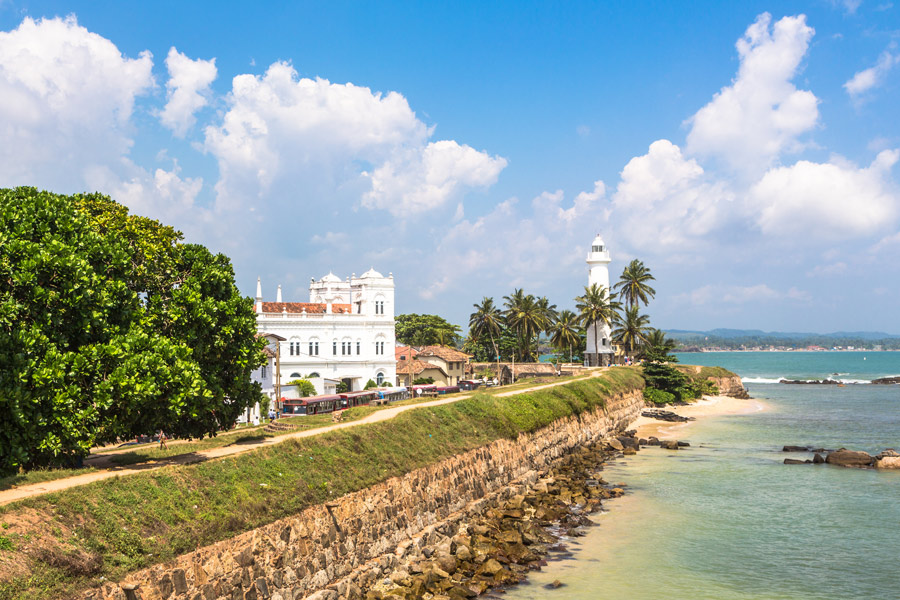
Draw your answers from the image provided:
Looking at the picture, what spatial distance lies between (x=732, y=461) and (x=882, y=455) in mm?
8906

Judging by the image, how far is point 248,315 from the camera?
25500 mm

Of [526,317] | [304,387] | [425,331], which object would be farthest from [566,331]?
[304,387]

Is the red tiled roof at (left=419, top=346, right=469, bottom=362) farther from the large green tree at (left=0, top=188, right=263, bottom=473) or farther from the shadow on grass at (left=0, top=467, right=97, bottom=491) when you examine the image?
the shadow on grass at (left=0, top=467, right=97, bottom=491)

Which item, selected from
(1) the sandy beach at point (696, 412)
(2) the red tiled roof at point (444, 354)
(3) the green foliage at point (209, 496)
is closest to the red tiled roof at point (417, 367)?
(2) the red tiled roof at point (444, 354)

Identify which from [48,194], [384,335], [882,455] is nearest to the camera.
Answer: [48,194]

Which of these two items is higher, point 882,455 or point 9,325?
point 9,325

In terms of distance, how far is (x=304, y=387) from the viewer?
187ft

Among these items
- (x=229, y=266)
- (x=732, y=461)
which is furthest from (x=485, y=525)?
(x=732, y=461)

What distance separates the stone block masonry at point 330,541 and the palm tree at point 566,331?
2108 inches

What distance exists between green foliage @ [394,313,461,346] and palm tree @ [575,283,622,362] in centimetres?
2568

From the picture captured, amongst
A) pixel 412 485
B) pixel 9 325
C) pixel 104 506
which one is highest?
pixel 9 325

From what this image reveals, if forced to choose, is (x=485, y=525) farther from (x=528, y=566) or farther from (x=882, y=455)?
(x=882, y=455)

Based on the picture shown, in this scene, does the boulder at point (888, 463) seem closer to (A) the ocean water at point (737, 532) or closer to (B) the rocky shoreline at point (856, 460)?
(B) the rocky shoreline at point (856, 460)

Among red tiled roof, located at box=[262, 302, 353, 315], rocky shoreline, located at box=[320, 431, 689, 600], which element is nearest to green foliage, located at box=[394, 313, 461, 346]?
red tiled roof, located at box=[262, 302, 353, 315]
